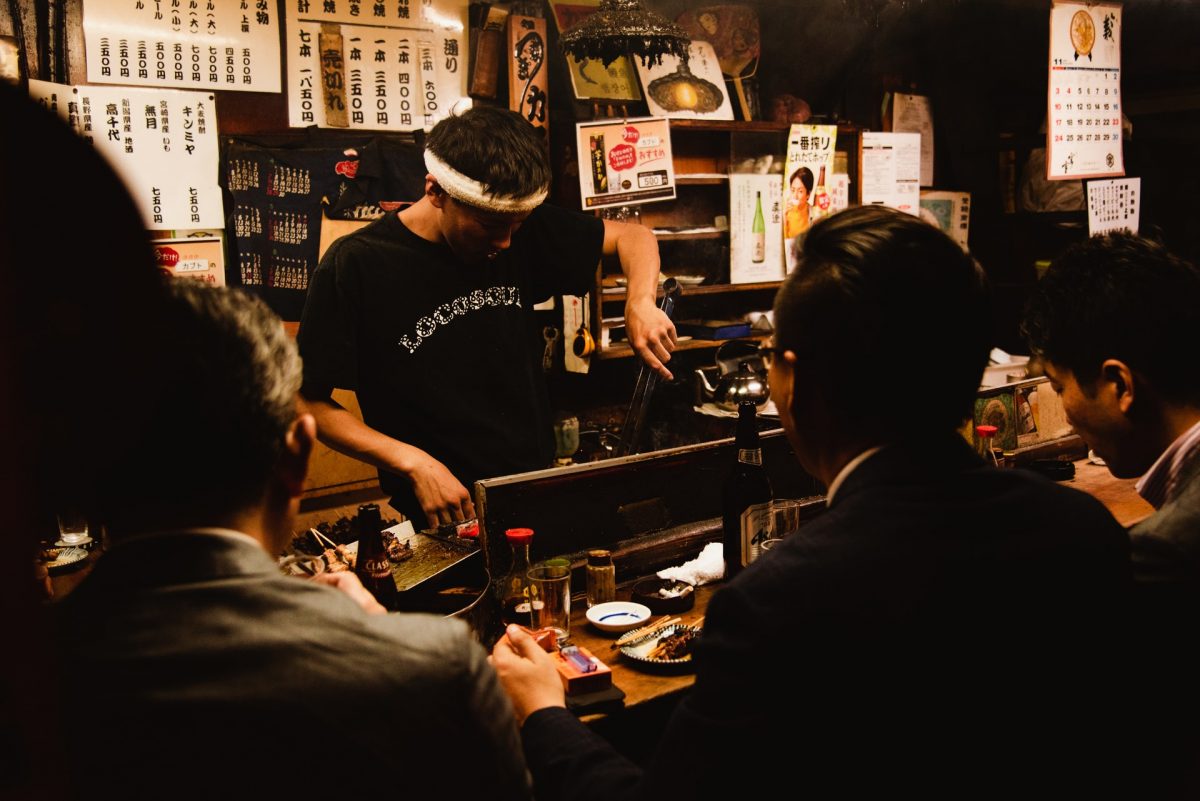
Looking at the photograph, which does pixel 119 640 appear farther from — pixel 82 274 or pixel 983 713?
pixel 983 713

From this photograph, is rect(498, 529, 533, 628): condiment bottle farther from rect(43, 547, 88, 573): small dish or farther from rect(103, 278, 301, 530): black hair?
rect(43, 547, 88, 573): small dish

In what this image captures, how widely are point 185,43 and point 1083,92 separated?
15.7ft

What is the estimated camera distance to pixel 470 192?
314 centimetres

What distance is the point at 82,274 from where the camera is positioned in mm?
763

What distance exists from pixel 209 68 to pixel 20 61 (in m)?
0.80

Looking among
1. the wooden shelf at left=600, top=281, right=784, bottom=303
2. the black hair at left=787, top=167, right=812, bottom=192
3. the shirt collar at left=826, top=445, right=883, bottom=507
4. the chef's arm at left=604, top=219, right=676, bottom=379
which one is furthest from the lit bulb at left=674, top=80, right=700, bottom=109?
the shirt collar at left=826, top=445, right=883, bottom=507

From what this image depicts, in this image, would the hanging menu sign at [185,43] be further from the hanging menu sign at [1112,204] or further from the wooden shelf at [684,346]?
the hanging menu sign at [1112,204]

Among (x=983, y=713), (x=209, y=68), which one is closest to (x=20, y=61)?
(x=209, y=68)

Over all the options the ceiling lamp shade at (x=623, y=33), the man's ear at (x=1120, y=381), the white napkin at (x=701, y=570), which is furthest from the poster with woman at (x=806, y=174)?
the man's ear at (x=1120, y=381)

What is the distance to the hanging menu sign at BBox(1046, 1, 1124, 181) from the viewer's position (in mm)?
5250

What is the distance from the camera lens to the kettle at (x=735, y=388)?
5355 mm

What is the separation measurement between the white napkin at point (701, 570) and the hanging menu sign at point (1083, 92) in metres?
3.72

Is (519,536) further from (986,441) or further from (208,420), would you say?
(986,441)

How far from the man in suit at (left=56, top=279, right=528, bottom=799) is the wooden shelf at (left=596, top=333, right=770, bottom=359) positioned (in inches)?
169
